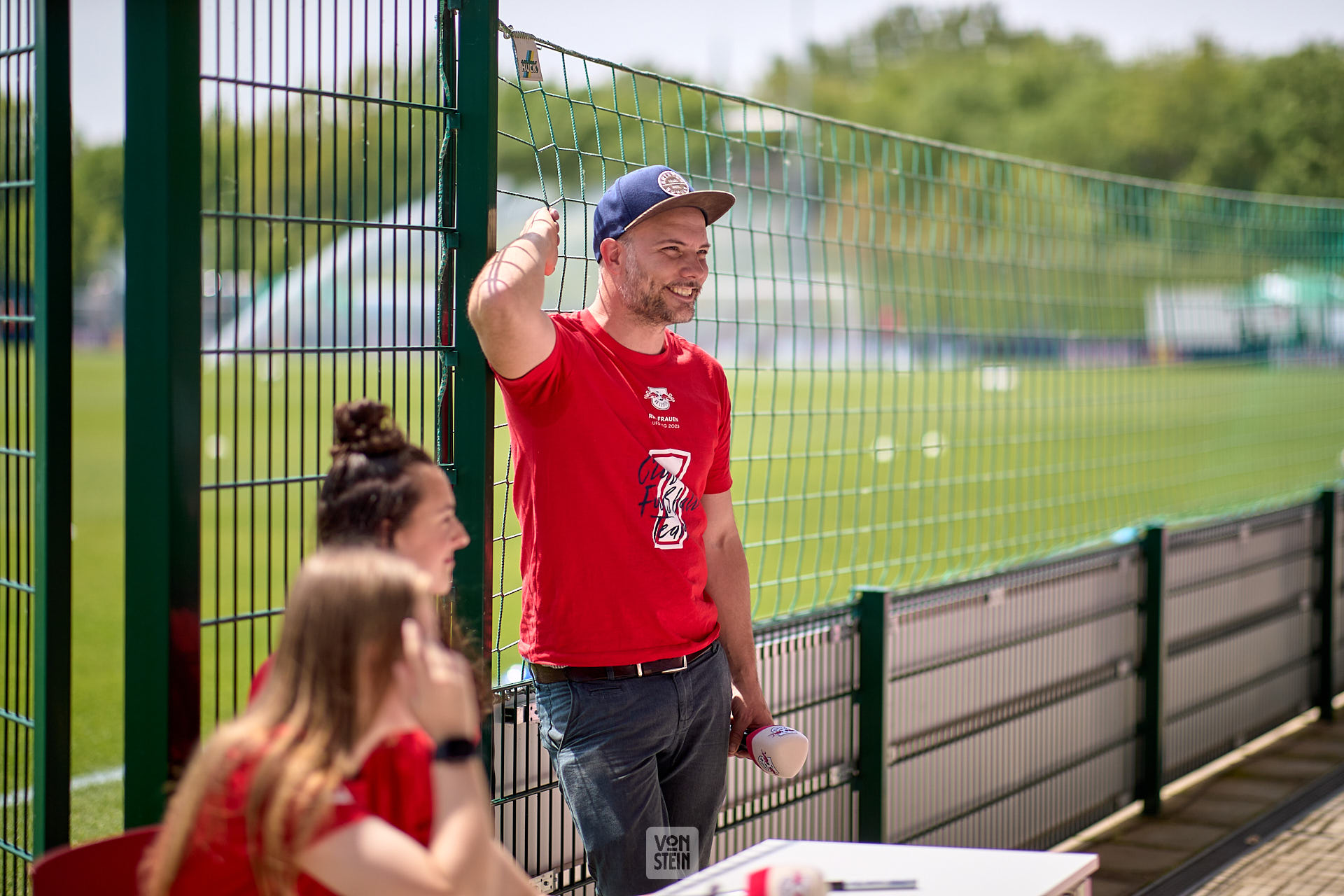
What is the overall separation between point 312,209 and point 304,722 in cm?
136

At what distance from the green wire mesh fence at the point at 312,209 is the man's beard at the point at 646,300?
0.44 meters

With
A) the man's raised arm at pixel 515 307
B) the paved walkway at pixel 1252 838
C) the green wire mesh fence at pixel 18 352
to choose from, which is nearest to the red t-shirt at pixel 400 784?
the man's raised arm at pixel 515 307

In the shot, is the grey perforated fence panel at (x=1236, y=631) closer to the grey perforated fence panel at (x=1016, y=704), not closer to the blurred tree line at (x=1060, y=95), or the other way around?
the grey perforated fence panel at (x=1016, y=704)

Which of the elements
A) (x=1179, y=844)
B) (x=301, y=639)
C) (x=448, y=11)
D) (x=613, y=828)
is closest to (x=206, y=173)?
(x=448, y=11)

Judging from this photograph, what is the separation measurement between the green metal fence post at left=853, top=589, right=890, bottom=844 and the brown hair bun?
2295 mm

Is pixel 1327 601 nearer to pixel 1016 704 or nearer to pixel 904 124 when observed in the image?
pixel 1016 704

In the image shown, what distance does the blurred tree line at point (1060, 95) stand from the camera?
62.5 m

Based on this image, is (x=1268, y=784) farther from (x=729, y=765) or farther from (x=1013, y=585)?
(x=729, y=765)

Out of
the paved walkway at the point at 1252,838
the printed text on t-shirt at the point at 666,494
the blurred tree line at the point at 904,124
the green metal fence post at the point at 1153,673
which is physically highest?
the blurred tree line at the point at 904,124

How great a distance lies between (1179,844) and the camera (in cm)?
504

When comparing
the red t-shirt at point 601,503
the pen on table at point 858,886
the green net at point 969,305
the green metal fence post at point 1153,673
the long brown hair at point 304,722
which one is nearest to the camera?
the long brown hair at point 304,722

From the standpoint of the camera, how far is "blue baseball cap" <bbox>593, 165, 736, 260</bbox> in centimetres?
288

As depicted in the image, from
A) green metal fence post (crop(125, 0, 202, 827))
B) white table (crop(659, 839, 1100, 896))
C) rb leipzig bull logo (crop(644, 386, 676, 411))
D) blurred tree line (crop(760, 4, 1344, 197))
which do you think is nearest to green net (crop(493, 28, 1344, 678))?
rb leipzig bull logo (crop(644, 386, 676, 411))

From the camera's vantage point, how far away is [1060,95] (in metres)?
79.9
